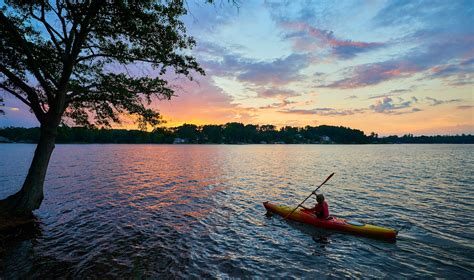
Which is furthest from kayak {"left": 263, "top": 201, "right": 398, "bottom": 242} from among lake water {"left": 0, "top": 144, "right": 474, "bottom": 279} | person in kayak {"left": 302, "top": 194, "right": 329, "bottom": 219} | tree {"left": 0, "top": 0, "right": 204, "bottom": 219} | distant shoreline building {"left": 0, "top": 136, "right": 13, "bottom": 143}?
distant shoreline building {"left": 0, "top": 136, "right": 13, "bottom": 143}

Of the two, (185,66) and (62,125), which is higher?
(185,66)

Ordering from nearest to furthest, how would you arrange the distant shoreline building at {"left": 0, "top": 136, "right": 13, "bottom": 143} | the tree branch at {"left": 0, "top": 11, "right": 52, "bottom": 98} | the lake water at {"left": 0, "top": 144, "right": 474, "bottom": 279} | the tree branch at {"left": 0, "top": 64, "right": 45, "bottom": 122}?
the lake water at {"left": 0, "top": 144, "right": 474, "bottom": 279} < the tree branch at {"left": 0, "top": 11, "right": 52, "bottom": 98} < the tree branch at {"left": 0, "top": 64, "right": 45, "bottom": 122} < the distant shoreline building at {"left": 0, "top": 136, "right": 13, "bottom": 143}

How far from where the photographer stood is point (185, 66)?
1155 cm

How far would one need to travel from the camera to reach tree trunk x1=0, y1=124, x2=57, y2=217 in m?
11.2

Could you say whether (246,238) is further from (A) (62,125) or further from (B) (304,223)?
(A) (62,125)

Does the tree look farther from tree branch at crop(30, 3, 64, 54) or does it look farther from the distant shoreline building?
the distant shoreline building

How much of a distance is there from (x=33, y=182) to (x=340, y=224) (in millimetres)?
15067

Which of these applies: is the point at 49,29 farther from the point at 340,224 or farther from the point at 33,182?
the point at 340,224

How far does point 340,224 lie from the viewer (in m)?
12.2

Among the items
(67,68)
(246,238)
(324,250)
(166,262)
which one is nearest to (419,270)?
(324,250)

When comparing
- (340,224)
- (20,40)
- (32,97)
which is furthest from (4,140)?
(340,224)

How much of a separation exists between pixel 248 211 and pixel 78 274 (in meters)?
10.1

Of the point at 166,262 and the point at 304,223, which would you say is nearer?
the point at 166,262

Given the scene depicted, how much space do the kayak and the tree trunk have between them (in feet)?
40.6
